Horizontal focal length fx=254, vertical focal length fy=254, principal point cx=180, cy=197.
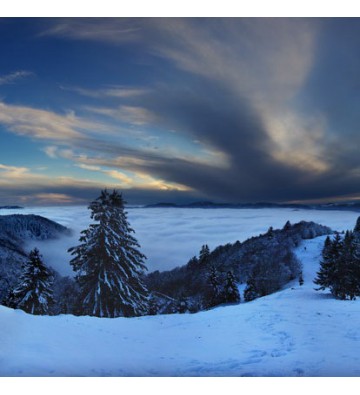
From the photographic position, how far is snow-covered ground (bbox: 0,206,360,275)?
5.28m

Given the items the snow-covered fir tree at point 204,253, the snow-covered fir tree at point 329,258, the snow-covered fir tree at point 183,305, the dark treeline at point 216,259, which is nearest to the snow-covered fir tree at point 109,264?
the dark treeline at point 216,259

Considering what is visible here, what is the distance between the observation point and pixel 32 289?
5617 millimetres

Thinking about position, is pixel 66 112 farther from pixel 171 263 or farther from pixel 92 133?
pixel 171 263

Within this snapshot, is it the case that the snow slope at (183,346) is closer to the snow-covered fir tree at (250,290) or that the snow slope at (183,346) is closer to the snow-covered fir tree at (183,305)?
the snow-covered fir tree at (183,305)

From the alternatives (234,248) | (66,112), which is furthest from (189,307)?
(66,112)

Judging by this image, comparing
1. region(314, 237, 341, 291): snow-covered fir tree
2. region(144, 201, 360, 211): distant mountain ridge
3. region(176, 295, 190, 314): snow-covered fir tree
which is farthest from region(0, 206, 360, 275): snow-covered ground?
region(176, 295, 190, 314): snow-covered fir tree

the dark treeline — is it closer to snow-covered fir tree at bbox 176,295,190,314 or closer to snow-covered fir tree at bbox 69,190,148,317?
snow-covered fir tree at bbox 176,295,190,314

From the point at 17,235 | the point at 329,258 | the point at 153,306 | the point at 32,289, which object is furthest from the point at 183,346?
the point at 329,258

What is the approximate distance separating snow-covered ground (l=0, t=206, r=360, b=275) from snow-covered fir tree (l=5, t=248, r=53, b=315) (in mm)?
340

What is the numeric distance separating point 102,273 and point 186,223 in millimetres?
2472

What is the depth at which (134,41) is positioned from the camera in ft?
16.2

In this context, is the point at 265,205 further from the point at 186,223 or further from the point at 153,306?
the point at 153,306

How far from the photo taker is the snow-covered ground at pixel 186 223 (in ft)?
17.3

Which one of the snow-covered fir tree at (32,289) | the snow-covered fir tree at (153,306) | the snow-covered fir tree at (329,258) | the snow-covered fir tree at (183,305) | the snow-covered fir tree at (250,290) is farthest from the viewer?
the snow-covered fir tree at (250,290)
